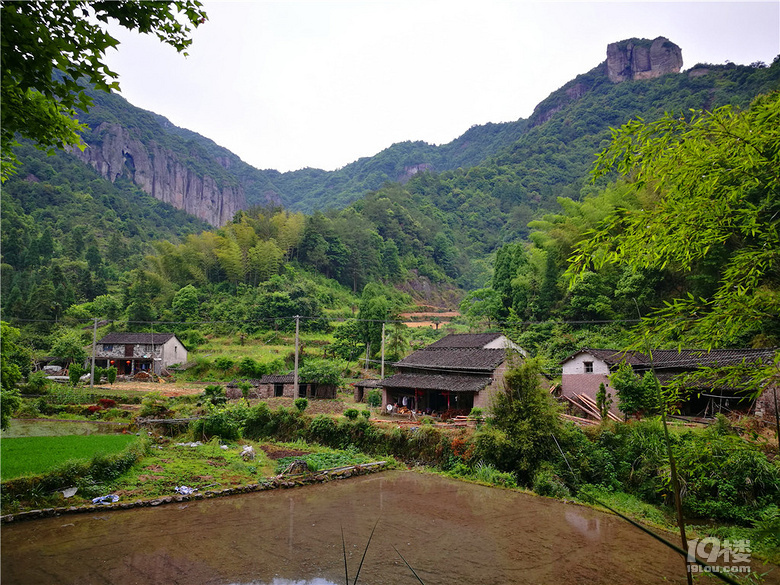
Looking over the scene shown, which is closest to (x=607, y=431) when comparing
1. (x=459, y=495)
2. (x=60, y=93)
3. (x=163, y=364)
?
(x=459, y=495)

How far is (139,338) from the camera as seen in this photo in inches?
1479

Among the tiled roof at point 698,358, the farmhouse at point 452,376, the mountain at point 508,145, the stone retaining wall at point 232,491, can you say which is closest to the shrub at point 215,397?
the farmhouse at point 452,376

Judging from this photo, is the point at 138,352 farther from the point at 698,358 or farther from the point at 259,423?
the point at 698,358

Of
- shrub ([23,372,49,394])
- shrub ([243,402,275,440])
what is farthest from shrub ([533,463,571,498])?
shrub ([23,372,49,394])

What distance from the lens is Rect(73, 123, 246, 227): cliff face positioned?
104125 mm

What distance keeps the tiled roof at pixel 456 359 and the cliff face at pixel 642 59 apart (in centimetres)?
11287

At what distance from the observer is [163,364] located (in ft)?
120

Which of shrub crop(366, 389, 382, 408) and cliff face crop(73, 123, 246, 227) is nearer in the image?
shrub crop(366, 389, 382, 408)

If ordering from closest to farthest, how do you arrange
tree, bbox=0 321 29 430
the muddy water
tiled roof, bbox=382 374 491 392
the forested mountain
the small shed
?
tree, bbox=0 321 29 430
the muddy water
tiled roof, bbox=382 374 491 392
the small shed
the forested mountain

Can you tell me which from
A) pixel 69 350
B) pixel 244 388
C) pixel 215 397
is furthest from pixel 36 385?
pixel 215 397

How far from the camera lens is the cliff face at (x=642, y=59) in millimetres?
101750

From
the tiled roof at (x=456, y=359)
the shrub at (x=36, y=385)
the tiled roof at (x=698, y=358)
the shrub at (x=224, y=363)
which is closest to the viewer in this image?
the tiled roof at (x=698, y=358)

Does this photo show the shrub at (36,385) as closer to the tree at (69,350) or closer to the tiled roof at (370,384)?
the tree at (69,350)

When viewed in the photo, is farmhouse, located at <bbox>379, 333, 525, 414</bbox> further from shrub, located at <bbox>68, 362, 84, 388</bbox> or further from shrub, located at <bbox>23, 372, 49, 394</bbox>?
shrub, located at <bbox>68, 362, 84, 388</bbox>
